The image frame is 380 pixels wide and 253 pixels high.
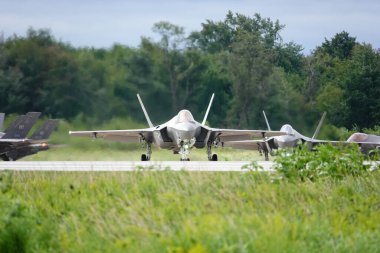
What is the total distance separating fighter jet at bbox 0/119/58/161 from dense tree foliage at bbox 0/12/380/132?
3.37 feet

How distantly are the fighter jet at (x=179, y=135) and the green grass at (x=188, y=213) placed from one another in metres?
15.1

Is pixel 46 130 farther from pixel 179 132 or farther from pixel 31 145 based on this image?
pixel 179 132

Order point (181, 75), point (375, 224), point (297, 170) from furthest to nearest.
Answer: point (181, 75)
point (297, 170)
point (375, 224)

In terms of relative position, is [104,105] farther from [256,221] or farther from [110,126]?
[256,221]

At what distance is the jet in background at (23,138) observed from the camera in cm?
3706

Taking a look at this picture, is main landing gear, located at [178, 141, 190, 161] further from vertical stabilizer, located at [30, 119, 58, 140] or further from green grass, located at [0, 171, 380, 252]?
green grass, located at [0, 171, 380, 252]

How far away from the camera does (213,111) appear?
164 ft

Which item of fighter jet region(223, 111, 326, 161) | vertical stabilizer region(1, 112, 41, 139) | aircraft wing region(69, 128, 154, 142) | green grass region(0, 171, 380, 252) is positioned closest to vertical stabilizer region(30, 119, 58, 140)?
vertical stabilizer region(1, 112, 41, 139)

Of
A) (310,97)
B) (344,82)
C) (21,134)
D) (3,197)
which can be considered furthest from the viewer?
(344,82)

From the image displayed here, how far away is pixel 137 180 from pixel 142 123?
23.3 m

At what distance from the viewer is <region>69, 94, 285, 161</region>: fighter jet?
111ft

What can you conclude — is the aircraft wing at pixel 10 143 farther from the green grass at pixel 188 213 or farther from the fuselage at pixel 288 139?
the green grass at pixel 188 213

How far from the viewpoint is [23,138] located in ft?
124

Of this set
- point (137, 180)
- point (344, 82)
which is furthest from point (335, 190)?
point (344, 82)
